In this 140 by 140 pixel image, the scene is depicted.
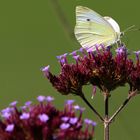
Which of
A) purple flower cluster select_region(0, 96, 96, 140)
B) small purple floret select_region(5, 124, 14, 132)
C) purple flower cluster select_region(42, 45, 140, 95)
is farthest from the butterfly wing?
small purple floret select_region(5, 124, 14, 132)

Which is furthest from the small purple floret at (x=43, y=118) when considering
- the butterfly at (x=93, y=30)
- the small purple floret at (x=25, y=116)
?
the butterfly at (x=93, y=30)

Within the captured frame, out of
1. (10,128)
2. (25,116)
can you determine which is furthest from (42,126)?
(10,128)

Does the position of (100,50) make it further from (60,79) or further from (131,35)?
(131,35)

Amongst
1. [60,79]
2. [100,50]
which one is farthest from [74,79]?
[100,50]

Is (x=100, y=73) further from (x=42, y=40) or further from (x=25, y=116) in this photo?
(x=42, y=40)

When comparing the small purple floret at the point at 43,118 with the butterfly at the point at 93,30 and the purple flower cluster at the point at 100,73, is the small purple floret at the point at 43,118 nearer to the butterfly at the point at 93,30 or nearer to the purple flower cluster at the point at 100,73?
the purple flower cluster at the point at 100,73

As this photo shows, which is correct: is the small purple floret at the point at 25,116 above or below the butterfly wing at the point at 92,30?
above

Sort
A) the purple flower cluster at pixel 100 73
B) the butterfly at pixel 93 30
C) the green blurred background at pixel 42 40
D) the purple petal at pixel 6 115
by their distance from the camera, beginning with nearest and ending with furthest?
the purple petal at pixel 6 115
the purple flower cluster at pixel 100 73
the butterfly at pixel 93 30
the green blurred background at pixel 42 40
